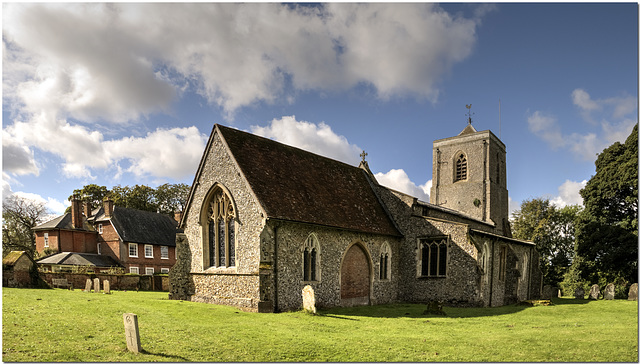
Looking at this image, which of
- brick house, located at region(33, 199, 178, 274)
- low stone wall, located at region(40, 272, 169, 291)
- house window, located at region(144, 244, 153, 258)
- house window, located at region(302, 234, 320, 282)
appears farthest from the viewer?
house window, located at region(144, 244, 153, 258)

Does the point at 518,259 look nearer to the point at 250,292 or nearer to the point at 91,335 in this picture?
the point at 250,292

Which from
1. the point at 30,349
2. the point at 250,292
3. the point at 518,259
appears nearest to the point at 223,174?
the point at 250,292

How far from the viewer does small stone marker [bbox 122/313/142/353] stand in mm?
9414

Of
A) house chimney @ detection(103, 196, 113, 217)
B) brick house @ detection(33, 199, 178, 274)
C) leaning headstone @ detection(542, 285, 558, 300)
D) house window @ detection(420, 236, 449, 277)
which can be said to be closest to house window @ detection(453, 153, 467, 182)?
leaning headstone @ detection(542, 285, 558, 300)

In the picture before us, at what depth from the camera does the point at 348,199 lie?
25062 mm

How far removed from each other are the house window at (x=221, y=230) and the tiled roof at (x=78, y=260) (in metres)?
24.6

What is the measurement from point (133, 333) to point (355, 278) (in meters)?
14.9

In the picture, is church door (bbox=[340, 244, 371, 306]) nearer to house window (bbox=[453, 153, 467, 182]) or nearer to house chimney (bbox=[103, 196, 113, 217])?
house window (bbox=[453, 153, 467, 182])

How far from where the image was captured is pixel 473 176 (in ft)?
146

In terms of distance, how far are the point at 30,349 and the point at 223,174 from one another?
12.7 meters

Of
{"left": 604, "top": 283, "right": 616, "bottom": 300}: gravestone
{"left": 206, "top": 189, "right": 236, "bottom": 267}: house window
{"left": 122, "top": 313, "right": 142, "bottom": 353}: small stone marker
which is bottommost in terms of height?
{"left": 604, "top": 283, "right": 616, "bottom": 300}: gravestone

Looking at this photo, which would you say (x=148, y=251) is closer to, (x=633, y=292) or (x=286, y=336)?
(x=286, y=336)

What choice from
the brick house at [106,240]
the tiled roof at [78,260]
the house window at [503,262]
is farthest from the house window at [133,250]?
the house window at [503,262]

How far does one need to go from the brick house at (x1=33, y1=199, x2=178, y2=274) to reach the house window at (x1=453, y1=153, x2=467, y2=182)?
34.3m
